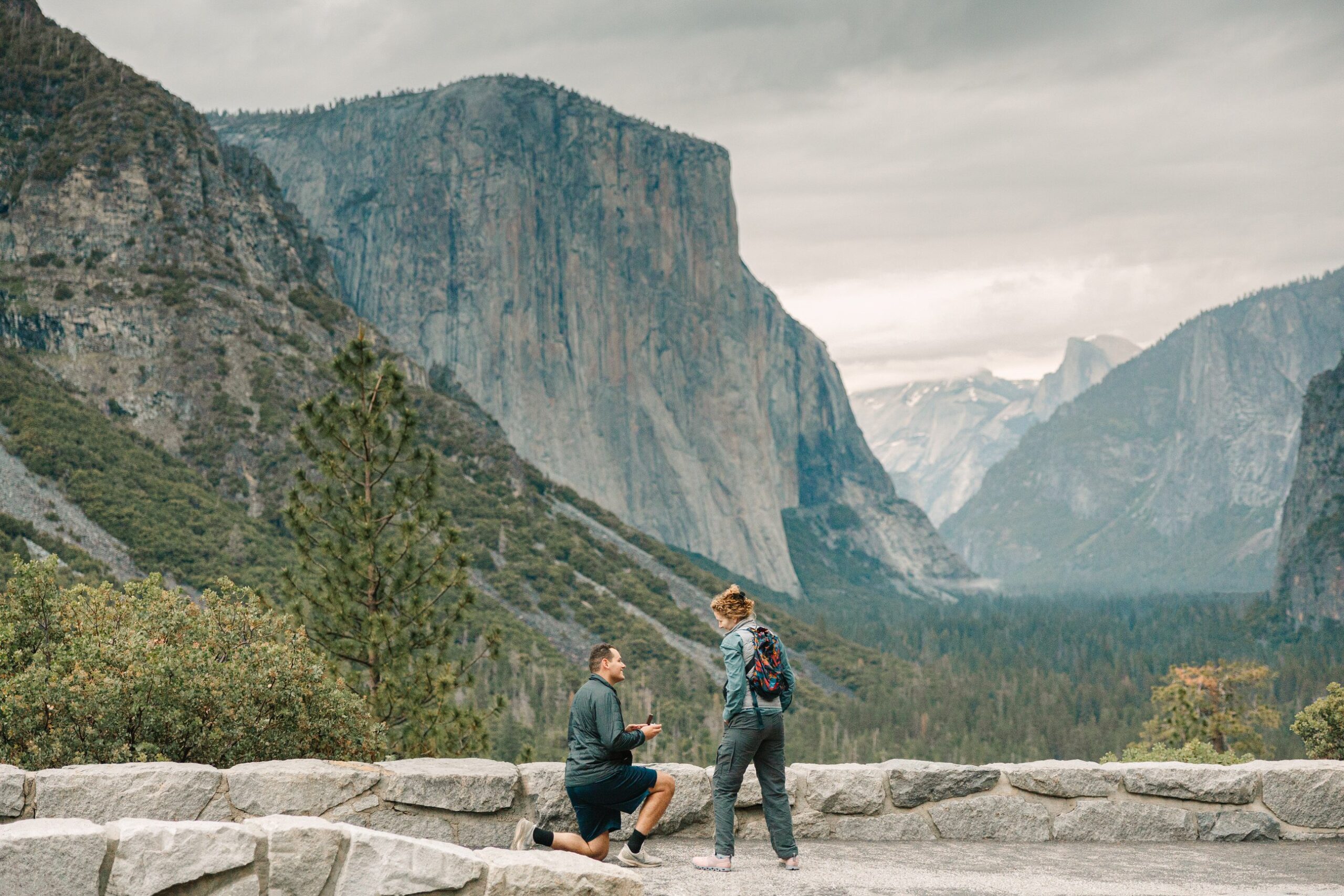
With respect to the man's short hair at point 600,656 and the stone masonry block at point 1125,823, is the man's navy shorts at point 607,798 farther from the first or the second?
the stone masonry block at point 1125,823

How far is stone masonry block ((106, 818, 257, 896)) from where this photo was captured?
9.70m

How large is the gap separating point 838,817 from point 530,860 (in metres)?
5.90

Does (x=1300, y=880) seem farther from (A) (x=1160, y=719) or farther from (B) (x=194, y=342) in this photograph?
(B) (x=194, y=342)

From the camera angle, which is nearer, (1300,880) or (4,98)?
(1300,880)

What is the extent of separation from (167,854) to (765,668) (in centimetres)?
606

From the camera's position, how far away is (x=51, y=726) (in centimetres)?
1606

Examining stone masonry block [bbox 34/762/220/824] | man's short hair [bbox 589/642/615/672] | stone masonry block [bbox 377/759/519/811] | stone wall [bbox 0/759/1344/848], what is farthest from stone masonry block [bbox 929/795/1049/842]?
stone masonry block [bbox 34/762/220/824]

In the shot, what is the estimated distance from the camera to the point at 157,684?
16156 millimetres

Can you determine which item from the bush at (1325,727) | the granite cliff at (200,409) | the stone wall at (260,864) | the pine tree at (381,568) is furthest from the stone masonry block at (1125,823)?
the granite cliff at (200,409)

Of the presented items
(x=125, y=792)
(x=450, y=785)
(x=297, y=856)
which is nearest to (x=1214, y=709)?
(x=450, y=785)

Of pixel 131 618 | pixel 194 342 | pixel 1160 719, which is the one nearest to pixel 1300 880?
pixel 131 618

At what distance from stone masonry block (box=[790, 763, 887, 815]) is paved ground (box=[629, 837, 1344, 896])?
17.9 inches

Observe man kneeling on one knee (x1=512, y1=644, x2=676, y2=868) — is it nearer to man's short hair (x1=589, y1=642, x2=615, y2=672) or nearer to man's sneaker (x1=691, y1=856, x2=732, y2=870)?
man's short hair (x1=589, y1=642, x2=615, y2=672)

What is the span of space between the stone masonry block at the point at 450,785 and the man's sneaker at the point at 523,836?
29.6 inches
